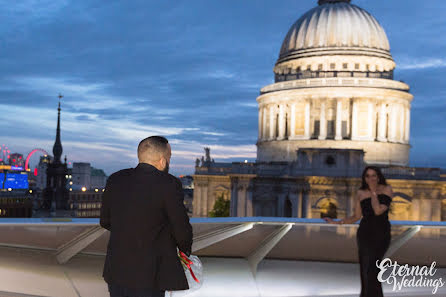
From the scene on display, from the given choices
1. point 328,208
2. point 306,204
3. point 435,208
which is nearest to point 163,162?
point 306,204

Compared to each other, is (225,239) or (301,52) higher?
(301,52)

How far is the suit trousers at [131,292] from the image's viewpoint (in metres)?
4.71

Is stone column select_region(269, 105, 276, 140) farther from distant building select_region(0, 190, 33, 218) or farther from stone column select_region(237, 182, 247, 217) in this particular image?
distant building select_region(0, 190, 33, 218)

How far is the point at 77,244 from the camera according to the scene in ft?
25.4

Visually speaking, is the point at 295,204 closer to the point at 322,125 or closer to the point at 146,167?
the point at 322,125

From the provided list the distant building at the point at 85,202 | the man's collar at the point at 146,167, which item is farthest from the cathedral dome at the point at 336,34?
→ the distant building at the point at 85,202

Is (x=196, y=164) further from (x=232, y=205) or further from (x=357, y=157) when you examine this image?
(x=357, y=157)

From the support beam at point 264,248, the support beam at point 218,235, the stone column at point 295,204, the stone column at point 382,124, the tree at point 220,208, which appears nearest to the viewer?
the support beam at point 218,235

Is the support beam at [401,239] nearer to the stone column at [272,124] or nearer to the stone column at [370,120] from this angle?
the stone column at [370,120]

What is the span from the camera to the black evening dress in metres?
6.98

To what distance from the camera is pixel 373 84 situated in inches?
2566

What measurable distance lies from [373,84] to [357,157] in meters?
14.7

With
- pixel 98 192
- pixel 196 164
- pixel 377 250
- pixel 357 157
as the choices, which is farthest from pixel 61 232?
pixel 98 192

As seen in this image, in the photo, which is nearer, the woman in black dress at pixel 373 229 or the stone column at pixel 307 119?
the woman in black dress at pixel 373 229
